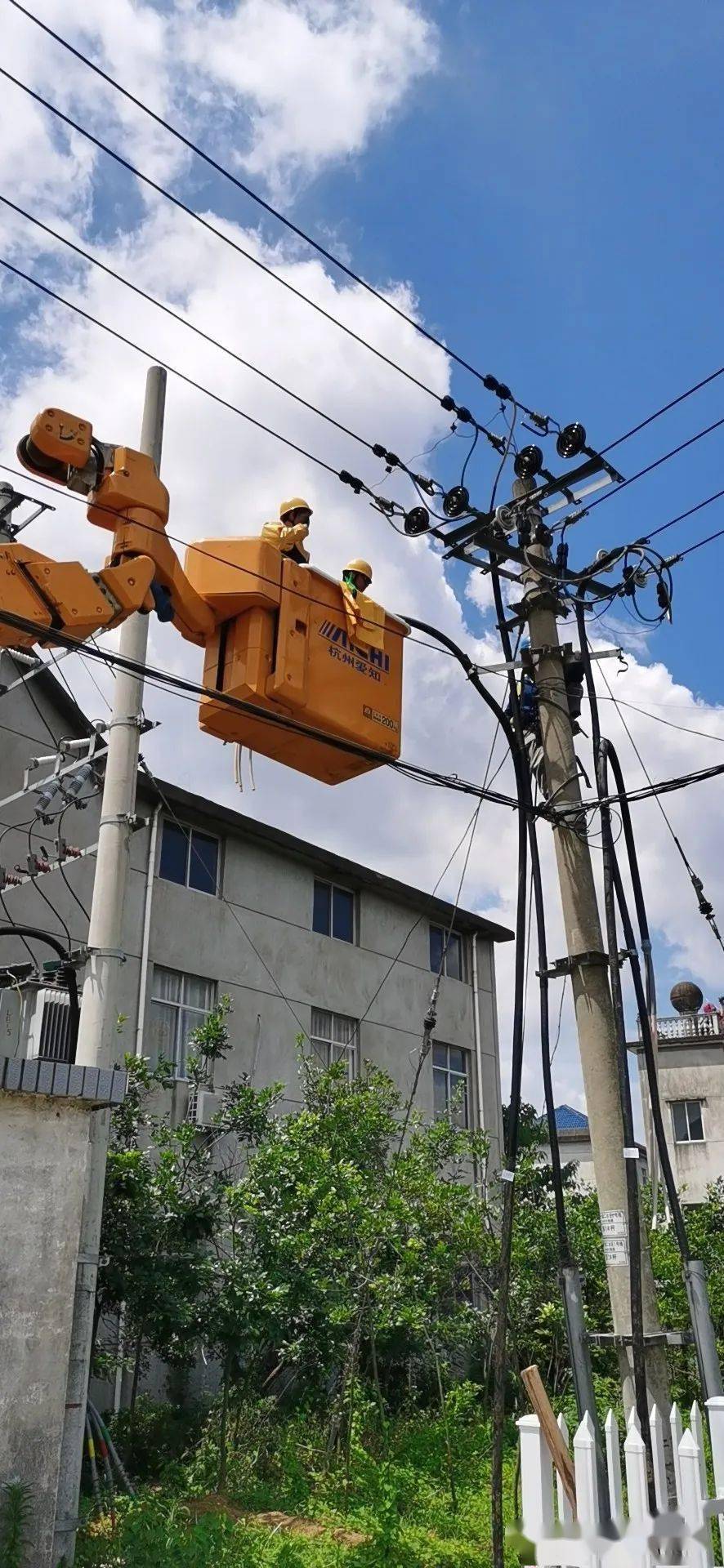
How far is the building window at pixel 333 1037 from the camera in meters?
21.1

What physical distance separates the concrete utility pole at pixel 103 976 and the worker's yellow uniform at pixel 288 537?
275cm

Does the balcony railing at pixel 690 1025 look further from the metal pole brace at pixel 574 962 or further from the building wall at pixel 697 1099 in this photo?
the metal pole brace at pixel 574 962

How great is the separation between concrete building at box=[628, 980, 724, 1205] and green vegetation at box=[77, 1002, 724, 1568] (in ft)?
62.4

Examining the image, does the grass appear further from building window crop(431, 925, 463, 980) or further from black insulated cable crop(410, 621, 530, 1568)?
building window crop(431, 925, 463, 980)

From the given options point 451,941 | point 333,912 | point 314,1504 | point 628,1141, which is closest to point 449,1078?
point 451,941

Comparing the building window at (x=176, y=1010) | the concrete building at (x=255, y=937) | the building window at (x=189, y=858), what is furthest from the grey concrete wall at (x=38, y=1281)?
the building window at (x=189, y=858)

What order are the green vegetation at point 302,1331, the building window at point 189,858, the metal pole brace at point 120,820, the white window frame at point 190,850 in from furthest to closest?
the building window at point 189,858 < the white window frame at point 190,850 < the green vegetation at point 302,1331 < the metal pole brace at point 120,820

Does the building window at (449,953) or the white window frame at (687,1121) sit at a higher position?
the building window at (449,953)

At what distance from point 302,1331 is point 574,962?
22.7ft

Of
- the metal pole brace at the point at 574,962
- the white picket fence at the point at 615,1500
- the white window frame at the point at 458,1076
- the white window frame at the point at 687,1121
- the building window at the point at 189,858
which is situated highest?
the building window at the point at 189,858

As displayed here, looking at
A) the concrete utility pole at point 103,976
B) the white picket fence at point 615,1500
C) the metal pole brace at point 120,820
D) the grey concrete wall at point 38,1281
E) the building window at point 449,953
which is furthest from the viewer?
the building window at point 449,953

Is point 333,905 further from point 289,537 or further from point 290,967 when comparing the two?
point 289,537

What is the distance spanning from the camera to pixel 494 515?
9758mm

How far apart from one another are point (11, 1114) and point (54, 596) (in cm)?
416
